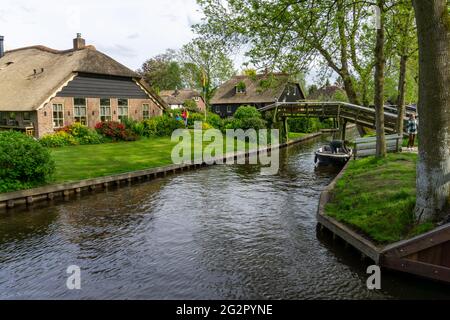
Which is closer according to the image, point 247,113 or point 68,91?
point 68,91

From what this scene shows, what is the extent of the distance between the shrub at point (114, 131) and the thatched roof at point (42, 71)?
4.42m

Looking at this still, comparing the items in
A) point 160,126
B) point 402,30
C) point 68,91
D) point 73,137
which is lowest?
point 73,137

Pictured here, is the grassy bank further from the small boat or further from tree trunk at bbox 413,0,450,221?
tree trunk at bbox 413,0,450,221

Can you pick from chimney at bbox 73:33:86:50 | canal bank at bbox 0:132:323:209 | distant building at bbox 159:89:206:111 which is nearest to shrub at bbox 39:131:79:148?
canal bank at bbox 0:132:323:209

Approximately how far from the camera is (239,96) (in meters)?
59.6

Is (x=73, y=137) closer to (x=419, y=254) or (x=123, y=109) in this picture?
(x=123, y=109)

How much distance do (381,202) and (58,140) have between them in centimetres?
2390

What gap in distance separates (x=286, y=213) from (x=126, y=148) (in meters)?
17.3

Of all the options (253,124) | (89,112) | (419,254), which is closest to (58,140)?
(89,112)

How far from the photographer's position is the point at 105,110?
1348 inches

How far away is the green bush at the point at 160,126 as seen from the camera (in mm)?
35319

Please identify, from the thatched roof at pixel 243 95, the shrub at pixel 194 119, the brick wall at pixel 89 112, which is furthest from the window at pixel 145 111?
the thatched roof at pixel 243 95

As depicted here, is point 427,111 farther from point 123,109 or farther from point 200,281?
point 123,109

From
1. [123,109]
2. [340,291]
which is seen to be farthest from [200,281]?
[123,109]
